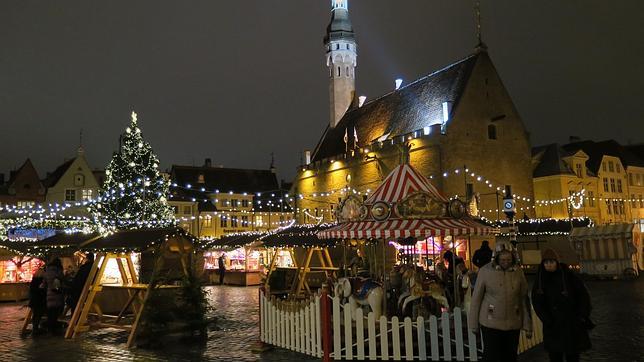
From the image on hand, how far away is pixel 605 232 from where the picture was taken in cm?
2834

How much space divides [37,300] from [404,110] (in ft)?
116

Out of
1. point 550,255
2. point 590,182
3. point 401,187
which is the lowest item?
point 550,255

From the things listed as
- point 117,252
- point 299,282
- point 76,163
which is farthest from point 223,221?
point 117,252

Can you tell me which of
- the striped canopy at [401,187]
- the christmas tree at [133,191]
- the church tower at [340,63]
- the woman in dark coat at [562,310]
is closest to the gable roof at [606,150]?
the church tower at [340,63]

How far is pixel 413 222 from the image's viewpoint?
1130cm

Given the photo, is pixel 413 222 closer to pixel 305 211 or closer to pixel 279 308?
pixel 279 308

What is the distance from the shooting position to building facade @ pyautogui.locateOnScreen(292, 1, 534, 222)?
3778cm

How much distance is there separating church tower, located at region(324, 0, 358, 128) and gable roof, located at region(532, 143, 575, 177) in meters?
19.0

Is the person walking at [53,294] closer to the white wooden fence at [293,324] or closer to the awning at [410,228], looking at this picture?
the white wooden fence at [293,324]

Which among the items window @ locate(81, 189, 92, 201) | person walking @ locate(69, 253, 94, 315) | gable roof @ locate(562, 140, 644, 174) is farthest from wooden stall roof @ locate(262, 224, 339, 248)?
gable roof @ locate(562, 140, 644, 174)

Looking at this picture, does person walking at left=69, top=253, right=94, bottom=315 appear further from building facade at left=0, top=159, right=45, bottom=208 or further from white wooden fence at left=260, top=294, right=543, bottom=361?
building facade at left=0, top=159, right=45, bottom=208

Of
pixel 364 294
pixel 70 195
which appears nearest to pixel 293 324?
pixel 364 294

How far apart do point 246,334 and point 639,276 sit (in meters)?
23.4

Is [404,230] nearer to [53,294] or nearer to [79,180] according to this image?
[53,294]
